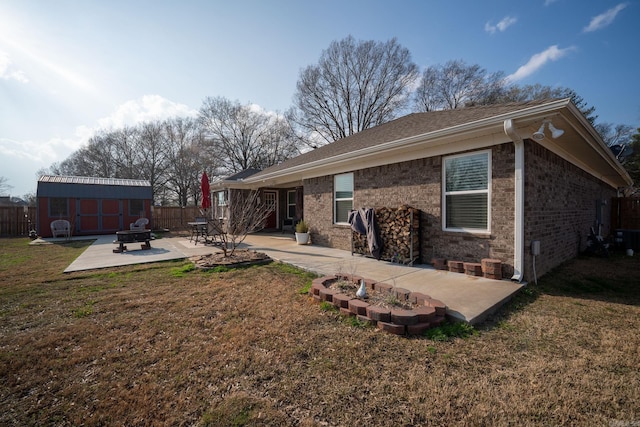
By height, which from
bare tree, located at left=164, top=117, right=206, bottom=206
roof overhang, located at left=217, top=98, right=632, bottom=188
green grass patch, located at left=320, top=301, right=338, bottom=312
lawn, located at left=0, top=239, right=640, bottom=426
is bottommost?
lawn, located at left=0, top=239, right=640, bottom=426

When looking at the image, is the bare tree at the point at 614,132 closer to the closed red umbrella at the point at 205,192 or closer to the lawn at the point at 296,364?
the lawn at the point at 296,364

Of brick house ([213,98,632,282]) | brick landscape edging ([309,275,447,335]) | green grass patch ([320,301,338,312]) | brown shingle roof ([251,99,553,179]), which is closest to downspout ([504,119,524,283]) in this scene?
brick house ([213,98,632,282])

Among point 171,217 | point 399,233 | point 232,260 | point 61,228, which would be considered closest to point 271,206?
point 232,260

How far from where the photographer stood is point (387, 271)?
5.47 metres

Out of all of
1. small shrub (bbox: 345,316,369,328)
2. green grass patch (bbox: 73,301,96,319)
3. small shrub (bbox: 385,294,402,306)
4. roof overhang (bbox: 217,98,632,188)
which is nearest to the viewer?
small shrub (bbox: 345,316,369,328)

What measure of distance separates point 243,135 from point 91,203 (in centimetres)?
1674

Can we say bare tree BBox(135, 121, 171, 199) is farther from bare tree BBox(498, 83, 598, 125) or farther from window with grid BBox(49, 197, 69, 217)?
bare tree BBox(498, 83, 598, 125)

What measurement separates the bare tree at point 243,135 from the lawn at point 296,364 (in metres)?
25.3

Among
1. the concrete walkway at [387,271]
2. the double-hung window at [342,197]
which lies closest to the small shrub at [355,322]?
the concrete walkway at [387,271]

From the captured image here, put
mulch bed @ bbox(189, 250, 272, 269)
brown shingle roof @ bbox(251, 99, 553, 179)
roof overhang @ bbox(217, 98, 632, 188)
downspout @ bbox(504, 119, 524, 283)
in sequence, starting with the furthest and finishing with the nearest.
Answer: mulch bed @ bbox(189, 250, 272, 269), brown shingle roof @ bbox(251, 99, 553, 179), downspout @ bbox(504, 119, 524, 283), roof overhang @ bbox(217, 98, 632, 188)

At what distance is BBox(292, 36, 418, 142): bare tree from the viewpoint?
2283 cm

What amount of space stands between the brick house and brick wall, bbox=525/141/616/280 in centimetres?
2

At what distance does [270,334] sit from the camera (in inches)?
122

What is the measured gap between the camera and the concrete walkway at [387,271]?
12.1 feet
